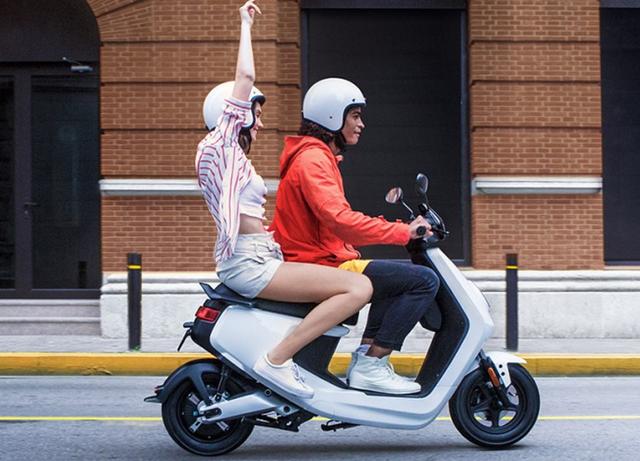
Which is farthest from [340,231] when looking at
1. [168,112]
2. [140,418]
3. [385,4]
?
[385,4]

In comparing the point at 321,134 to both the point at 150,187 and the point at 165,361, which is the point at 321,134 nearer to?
the point at 165,361

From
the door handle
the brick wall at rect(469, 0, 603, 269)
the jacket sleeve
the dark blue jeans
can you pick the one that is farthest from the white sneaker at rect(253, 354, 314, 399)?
the door handle

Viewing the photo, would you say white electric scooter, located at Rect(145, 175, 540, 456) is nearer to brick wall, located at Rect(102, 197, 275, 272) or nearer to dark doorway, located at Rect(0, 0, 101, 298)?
brick wall, located at Rect(102, 197, 275, 272)

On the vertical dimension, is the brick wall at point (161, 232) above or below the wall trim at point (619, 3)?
below

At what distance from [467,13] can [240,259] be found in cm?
822

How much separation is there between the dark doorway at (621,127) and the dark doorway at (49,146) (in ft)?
19.2

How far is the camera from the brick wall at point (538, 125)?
41.1 ft

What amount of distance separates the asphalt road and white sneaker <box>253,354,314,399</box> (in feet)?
1.51

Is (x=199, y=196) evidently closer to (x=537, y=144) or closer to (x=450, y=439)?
(x=537, y=144)

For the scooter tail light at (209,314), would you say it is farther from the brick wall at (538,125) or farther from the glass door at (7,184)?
the glass door at (7,184)

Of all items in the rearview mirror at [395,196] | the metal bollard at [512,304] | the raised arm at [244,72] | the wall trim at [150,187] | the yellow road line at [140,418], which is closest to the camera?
the raised arm at [244,72]

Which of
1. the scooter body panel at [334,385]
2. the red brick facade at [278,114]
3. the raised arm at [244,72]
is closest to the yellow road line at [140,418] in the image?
the scooter body panel at [334,385]

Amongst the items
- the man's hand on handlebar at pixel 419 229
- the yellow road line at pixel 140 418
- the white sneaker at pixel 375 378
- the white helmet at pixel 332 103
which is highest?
the white helmet at pixel 332 103

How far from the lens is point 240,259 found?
18.2 ft
